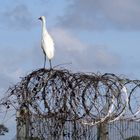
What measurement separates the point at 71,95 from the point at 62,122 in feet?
1.50

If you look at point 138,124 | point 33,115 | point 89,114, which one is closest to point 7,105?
point 33,115

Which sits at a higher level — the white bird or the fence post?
the white bird

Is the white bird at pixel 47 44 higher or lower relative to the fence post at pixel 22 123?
higher

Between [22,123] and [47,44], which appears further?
[47,44]

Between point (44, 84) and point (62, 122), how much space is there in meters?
0.68

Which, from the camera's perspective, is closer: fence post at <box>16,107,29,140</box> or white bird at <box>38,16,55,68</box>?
fence post at <box>16,107,29,140</box>

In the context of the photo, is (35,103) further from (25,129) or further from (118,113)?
(118,113)

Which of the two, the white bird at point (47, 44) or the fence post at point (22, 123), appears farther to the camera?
the white bird at point (47, 44)

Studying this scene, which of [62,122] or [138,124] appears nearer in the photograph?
[62,122]

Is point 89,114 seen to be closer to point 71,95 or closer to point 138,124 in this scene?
point 71,95

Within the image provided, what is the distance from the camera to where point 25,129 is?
11.2m

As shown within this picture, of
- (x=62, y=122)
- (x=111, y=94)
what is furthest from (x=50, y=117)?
(x=111, y=94)

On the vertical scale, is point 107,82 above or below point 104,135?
above

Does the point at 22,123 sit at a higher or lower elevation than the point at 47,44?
lower
